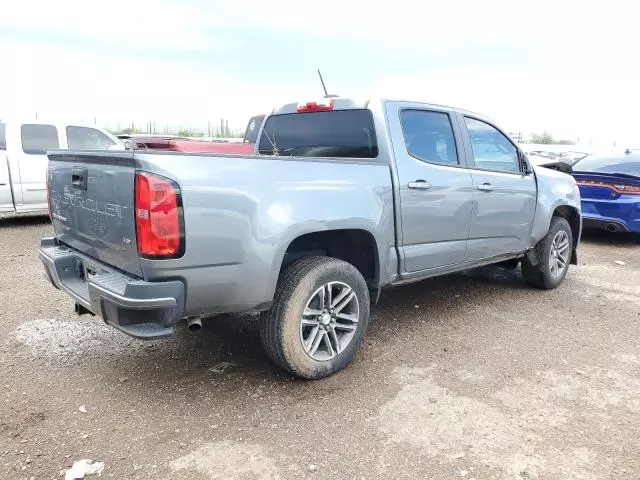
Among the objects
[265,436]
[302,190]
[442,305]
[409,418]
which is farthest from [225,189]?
[442,305]

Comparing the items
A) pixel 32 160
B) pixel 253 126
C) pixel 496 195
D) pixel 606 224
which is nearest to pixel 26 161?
pixel 32 160

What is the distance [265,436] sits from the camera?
2.71 meters

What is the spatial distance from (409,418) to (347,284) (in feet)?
2.93

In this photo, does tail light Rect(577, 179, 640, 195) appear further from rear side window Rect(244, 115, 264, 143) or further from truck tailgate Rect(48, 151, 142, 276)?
truck tailgate Rect(48, 151, 142, 276)

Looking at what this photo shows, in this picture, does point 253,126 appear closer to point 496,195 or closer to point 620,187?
point 620,187

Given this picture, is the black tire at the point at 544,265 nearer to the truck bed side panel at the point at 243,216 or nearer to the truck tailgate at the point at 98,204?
the truck bed side panel at the point at 243,216

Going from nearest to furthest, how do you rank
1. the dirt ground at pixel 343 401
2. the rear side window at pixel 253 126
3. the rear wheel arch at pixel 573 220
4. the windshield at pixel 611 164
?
the dirt ground at pixel 343 401, the rear wheel arch at pixel 573 220, the windshield at pixel 611 164, the rear side window at pixel 253 126

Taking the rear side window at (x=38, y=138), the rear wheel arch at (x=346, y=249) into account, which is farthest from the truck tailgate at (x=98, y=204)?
the rear side window at (x=38, y=138)

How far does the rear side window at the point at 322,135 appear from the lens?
12.3 feet

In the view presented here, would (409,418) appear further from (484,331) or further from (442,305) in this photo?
(442,305)

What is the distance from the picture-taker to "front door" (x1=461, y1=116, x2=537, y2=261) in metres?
4.39

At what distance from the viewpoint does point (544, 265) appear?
209 inches

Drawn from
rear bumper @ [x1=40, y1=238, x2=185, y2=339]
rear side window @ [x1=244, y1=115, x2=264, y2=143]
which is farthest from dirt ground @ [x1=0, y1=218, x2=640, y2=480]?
rear side window @ [x1=244, y1=115, x2=264, y2=143]

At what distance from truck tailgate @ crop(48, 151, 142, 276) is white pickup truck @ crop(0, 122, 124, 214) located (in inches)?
222
